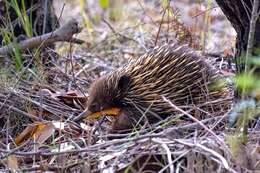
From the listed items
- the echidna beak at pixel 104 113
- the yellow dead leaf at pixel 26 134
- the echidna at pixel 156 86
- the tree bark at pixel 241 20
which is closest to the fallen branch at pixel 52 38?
the echidna at pixel 156 86

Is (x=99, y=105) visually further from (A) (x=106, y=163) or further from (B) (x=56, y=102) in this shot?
(A) (x=106, y=163)

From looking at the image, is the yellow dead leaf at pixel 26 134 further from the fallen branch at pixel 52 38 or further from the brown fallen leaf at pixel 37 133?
the fallen branch at pixel 52 38

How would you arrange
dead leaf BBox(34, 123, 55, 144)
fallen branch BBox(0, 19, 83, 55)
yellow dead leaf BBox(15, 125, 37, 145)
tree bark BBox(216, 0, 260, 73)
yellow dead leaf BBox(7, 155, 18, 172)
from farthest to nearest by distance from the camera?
1. fallen branch BBox(0, 19, 83, 55)
2. yellow dead leaf BBox(15, 125, 37, 145)
3. dead leaf BBox(34, 123, 55, 144)
4. tree bark BBox(216, 0, 260, 73)
5. yellow dead leaf BBox(7, 155, 18, 172)

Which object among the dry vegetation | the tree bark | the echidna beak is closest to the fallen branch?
the dry vegetation

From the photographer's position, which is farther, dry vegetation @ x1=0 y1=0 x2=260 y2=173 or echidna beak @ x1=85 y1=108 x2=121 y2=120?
echidna beak @ x1=85 y1=108 x2=121 y2=120

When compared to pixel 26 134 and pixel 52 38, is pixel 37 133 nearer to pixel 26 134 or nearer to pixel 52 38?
pixel 26 134

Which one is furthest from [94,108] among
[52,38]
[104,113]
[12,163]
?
[12,163]

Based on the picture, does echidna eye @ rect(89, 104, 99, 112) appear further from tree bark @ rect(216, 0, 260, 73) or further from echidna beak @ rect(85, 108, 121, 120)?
tree bark @ rect(216, 0, 260, 73)
